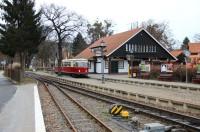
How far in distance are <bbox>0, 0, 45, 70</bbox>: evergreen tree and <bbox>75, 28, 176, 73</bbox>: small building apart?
18.6m

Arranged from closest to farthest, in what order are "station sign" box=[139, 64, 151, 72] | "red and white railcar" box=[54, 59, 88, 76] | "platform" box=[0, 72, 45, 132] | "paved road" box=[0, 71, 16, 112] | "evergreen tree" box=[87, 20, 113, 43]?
"platform" box=[0, 72, 45, 132] < "paved road" box=[0, 71, 16, 112] < "station sign" box=[139, 64, 151, 72] < "red and white railcar" box=[54, 59, 88, 76] < "evergreen tree" box=[87, 20, 113, 43]

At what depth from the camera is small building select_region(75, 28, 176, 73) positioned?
67.1m

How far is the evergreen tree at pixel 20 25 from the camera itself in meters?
47.2

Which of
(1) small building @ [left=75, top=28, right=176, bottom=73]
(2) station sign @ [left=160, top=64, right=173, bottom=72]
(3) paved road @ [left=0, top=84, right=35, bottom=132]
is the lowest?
(3) paved road @ [left=0, top=84, right=35, bottom=132]

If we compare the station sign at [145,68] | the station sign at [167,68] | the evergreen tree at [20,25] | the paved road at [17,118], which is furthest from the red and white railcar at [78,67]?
the paved road at [17,118]

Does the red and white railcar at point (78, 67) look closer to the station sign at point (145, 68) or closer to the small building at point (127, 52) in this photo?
the small building at point (127, 52)

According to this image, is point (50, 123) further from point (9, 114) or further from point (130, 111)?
point (130, 111)

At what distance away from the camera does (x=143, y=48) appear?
70562 mm

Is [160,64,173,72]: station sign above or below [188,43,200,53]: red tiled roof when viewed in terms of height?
below

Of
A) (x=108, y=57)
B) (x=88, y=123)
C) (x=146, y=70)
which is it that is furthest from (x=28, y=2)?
(x=88, y=123)

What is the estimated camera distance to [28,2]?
1919 inches

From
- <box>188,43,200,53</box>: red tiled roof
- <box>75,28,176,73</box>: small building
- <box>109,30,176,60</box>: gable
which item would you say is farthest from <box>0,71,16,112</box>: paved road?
<box>188,43,200,53</box>: red tiled roof

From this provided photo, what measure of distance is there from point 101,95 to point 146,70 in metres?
19.6

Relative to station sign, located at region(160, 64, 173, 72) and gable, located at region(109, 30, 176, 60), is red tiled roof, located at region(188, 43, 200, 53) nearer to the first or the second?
gable, located at region(109, 30, 176, 60)
